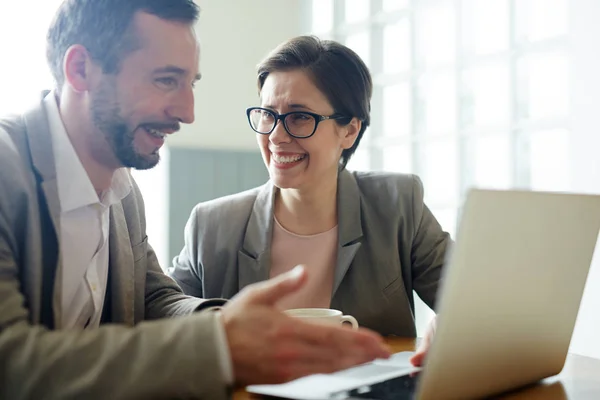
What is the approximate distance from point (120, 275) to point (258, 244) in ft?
1.93

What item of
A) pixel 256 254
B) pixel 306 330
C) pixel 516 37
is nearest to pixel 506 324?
pixel 306 330

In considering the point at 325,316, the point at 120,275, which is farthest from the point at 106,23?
the point at 325,316

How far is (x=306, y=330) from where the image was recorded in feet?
2.41

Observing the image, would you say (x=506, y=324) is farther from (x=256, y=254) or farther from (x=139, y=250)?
(x=256, y=254)

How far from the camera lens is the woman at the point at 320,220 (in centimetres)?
175

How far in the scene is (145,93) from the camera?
1.14m

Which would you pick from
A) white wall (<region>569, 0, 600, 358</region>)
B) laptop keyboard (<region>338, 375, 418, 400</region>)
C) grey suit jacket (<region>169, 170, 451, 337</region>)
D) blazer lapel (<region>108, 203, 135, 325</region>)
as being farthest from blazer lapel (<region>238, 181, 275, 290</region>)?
white wall (<region>569, 0, 600, 358</region>)

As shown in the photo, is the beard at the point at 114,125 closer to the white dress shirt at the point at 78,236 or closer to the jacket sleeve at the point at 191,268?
the white dress shirt at the point at 78,236

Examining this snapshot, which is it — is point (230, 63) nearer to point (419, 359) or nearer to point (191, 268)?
point (191, 268)

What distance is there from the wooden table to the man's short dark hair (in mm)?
601

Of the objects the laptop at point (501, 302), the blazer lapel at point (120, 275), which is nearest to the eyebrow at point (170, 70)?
the blazer lapel at point (120, 275)

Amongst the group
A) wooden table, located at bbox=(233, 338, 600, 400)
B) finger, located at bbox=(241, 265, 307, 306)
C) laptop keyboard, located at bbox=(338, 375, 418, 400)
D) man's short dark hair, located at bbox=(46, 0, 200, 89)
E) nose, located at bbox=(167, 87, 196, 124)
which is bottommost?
wooden table, located at bbox=(233, 338, 600, 400)

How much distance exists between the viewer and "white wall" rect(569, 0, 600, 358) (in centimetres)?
243

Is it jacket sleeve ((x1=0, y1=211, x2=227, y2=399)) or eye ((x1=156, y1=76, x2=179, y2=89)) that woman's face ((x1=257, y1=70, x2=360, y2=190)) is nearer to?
eye ((x1=156, y1=76, x2=179, y2=89))
